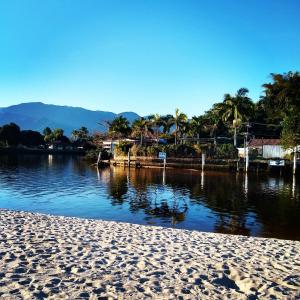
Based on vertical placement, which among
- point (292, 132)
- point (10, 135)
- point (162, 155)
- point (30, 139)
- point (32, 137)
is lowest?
point (162, 155)

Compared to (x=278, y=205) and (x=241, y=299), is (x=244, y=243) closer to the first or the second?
(x=241, y=299)

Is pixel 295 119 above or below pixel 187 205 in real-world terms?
above

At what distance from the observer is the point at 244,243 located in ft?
49.4

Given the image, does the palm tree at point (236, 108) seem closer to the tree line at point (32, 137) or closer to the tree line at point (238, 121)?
the tree line at point (238, 121)

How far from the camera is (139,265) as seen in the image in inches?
429

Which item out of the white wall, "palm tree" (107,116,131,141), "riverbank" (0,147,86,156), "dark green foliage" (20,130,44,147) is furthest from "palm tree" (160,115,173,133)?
"dark green foliage" (20,130,44,147)

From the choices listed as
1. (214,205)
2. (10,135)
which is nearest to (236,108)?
(214,205)

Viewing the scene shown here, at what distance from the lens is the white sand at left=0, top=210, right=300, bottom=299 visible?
8.90 meters

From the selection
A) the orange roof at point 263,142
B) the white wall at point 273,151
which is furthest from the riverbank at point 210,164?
the orange roof at point 263,142

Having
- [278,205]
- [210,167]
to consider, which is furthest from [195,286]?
[210,167]

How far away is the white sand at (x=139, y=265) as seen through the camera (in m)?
8.90

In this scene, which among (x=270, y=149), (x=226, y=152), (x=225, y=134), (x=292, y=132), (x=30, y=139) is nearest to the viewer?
(x=292, y=132)

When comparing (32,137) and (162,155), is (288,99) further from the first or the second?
(32,137)

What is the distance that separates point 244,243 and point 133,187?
89.0 feet
